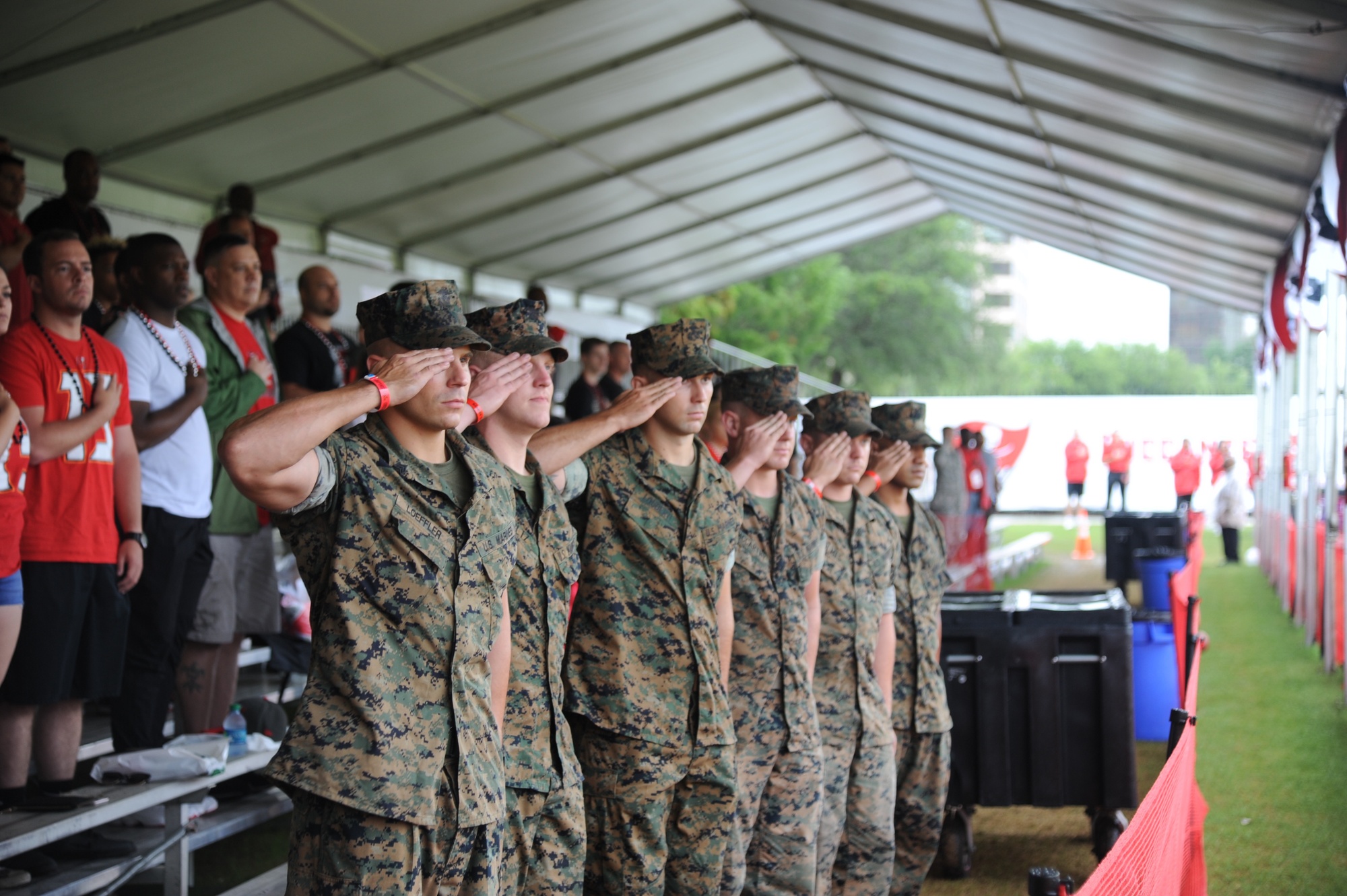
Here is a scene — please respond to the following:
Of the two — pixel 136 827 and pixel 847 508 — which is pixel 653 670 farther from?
pixel 136 827

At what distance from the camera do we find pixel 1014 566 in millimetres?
17141

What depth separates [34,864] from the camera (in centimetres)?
387

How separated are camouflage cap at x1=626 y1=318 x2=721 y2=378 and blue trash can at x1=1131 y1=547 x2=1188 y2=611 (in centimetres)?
991

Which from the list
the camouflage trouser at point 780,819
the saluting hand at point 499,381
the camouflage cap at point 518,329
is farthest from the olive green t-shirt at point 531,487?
the camouflage trouser at point 780,819

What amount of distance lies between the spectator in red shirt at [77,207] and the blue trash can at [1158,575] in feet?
33.6

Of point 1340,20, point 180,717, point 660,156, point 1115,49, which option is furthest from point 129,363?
point 660,156

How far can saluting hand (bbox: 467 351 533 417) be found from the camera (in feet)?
10.4

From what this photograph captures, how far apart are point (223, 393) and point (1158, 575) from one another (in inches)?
402

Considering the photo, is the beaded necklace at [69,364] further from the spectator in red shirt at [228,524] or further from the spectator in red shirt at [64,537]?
the spectator in red shirt at [228,524]

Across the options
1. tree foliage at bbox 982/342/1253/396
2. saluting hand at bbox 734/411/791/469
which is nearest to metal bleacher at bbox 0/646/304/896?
saluting hand at bbox 734/411/791/469

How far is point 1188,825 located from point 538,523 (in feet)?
8.86

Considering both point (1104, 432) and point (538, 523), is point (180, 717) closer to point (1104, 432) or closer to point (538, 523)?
point (538, 523)

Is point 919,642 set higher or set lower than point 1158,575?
higher

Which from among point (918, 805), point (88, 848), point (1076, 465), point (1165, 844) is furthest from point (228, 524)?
point (1076, 465)
